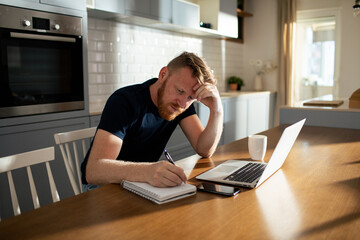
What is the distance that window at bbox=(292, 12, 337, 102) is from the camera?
217 inches

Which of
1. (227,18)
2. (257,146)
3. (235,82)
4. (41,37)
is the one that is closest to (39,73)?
(41,37)

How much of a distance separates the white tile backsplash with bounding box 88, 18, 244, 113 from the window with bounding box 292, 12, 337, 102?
5.84ft

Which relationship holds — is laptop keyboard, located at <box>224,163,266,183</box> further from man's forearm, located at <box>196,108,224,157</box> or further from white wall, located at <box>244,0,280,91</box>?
white wall, located at <box>244,0,280,91</box>

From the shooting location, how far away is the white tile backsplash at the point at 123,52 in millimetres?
3463

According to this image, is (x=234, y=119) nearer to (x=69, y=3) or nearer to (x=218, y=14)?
(x=218, y=14)

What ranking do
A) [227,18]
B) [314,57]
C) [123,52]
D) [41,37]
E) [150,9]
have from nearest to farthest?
[41,37], [150,9], [123,52], [227,18], [314,57]

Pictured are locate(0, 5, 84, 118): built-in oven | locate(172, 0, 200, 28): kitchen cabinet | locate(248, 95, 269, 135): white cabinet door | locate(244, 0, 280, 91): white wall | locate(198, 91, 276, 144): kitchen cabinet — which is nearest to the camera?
locate(0, 5, 84, 118): built-in oven

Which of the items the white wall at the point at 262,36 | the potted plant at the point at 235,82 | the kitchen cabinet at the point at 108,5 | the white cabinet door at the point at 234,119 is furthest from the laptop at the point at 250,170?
the white wall at the point at 262,36

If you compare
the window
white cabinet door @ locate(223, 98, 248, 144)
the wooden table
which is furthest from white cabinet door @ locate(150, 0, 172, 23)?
the window

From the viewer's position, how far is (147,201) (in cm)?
107

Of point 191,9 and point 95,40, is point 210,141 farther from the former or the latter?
point 191,9

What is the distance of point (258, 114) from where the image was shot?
5.40 meters

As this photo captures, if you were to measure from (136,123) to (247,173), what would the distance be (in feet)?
1.96

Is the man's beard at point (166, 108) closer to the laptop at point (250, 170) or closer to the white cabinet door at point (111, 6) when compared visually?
the laptop at point (250, 170)
